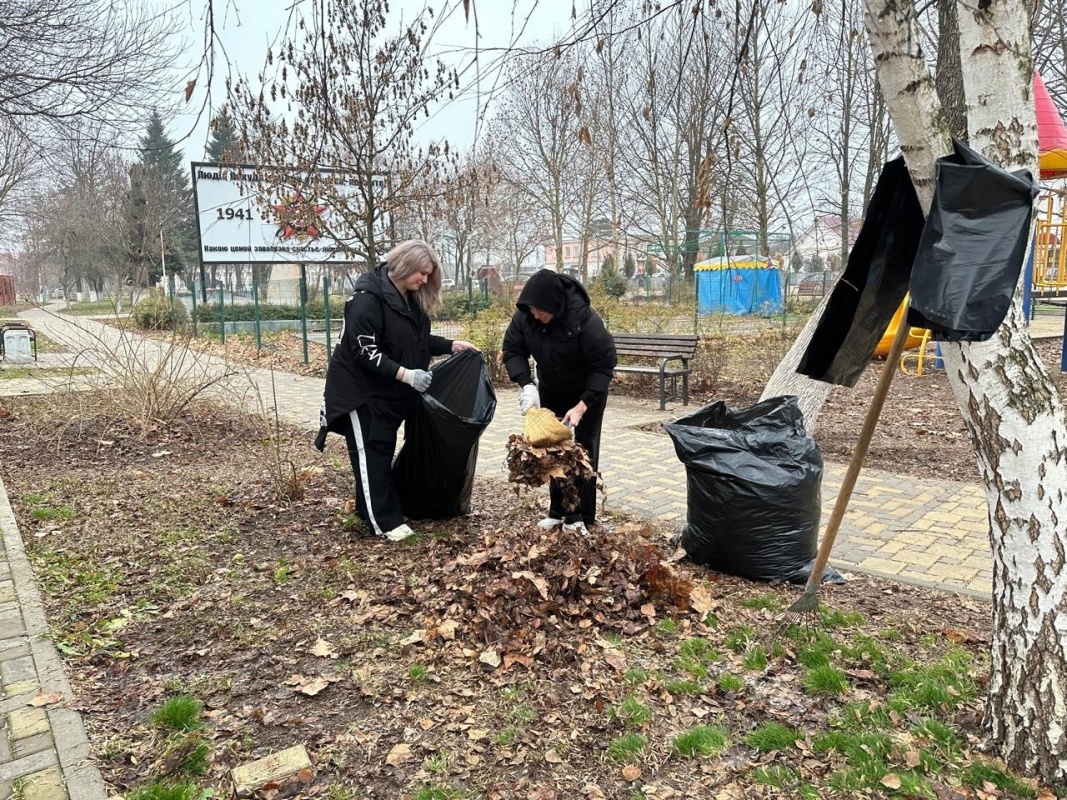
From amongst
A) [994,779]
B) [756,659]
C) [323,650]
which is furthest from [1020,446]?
[323,650]

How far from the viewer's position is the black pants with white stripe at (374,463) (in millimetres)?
4195

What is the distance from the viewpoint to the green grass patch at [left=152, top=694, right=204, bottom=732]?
262 cm

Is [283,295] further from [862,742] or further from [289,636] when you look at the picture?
[862,742]

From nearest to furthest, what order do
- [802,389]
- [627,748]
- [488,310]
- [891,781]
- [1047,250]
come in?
1. [891,781]
2. [627,748]
3. [802,389]
4. [488,310]
5. [1047,250]

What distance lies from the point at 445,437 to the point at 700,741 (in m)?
2.24

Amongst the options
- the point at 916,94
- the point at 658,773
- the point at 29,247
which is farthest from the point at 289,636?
the point at 29,247

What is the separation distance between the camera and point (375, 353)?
4.02m

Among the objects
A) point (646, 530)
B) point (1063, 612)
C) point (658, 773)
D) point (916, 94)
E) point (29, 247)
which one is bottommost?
point (658, 773)

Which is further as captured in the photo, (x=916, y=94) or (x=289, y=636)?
(x=289, y=636)

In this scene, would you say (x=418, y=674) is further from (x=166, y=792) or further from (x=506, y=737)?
(x=166, y=792)

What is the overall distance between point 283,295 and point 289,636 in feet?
72.1

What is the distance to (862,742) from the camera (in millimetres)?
2385

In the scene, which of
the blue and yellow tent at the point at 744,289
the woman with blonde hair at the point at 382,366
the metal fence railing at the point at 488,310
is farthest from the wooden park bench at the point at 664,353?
the blue and yellow tent at the point at 744,289

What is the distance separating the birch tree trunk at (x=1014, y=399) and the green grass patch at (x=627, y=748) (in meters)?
1.08
